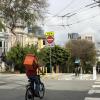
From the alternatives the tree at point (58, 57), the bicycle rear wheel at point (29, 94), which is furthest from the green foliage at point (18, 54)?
the bicycle rear wheel at point (29, 94)

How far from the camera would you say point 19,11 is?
2856 cm

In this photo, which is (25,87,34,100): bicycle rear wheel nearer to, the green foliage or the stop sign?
the stop sign

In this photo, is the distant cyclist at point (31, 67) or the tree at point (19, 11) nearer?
the distant cyclist at point (31, 67)

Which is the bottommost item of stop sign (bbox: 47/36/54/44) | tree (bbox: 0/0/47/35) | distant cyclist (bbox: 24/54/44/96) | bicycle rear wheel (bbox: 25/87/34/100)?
bicycle rear wheel (bbox: 25/87/34/100)

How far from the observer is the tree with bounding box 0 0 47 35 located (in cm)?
2800

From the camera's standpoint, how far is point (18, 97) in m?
18.5

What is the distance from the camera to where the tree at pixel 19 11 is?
91.9ft

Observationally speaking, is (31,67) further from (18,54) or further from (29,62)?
(18,54)

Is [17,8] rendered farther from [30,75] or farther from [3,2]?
[30,75]

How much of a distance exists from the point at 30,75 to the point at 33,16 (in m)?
12.5

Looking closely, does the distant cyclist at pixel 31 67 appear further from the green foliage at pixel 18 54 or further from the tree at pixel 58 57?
the tree at pixel 58 57

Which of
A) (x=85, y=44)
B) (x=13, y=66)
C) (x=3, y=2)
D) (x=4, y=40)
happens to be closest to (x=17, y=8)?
(x=3, y=2)

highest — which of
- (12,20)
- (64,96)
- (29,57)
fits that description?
(12,20)

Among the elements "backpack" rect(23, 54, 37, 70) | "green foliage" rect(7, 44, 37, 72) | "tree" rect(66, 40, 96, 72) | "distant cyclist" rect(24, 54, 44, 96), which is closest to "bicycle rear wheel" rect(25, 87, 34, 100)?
"distant cyclist" rect(24, 54, 44, 96)
